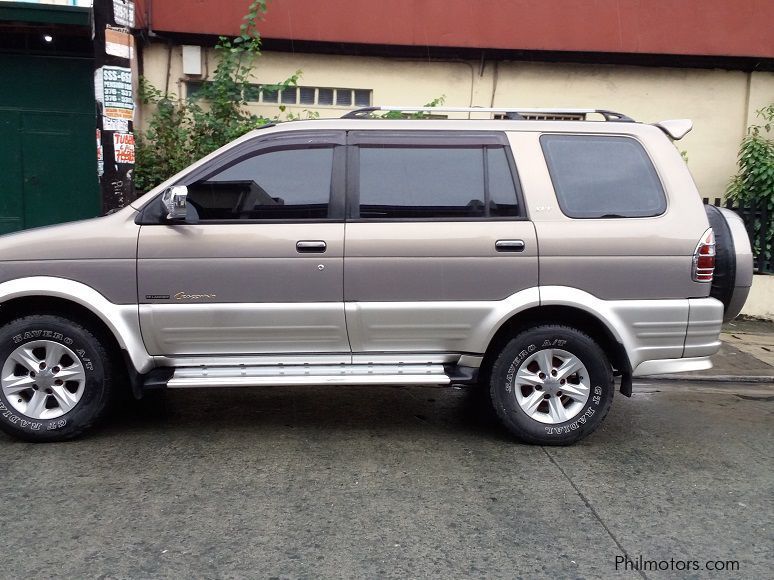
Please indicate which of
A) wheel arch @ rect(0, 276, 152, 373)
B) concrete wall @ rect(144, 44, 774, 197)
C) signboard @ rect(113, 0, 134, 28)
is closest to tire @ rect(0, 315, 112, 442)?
wheel arch @ rect(0, 276, 152, 373)

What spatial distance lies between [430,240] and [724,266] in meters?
2.03

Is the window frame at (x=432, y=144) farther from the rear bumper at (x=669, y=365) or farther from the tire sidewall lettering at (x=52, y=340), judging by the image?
the tire sidewall lettering at (x=52, y=340)

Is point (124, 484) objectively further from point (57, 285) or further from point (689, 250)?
point (689, 250)

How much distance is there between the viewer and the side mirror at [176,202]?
4586mm

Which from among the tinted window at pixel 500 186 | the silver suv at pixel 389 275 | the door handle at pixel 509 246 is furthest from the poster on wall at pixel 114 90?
the door handle at pixel 509 246

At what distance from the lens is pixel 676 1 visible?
394 inches

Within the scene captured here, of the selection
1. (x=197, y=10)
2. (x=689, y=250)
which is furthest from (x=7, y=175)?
(x=689, y=250)

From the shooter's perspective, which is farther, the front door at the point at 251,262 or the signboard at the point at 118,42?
the signboard at the point at 118,42

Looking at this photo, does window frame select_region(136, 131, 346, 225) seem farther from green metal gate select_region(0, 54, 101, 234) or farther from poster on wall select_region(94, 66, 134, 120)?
green metal gate select_region(0, 54, 101, 234)

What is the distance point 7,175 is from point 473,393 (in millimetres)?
6861

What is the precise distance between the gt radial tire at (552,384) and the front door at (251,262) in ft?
3.77

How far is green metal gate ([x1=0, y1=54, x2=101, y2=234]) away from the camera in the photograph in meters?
9.38

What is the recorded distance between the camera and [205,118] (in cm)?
904

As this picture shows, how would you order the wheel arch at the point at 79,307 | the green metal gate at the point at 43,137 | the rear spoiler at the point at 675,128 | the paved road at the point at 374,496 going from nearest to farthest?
the paved road at the point at 374,496
the wheel arch at the point at 79,307
the rear spoiler at the point at 675,128
the green metal gate at the point at 43,137
